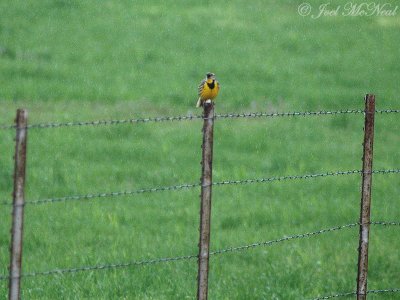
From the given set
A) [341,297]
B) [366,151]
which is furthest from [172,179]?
[366,151]

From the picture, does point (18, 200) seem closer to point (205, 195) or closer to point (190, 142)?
point (205, 195)

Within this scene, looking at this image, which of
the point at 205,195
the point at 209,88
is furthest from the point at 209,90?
the point at 205,195

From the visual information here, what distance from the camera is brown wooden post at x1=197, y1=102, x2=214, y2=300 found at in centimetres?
671

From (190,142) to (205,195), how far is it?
867cm

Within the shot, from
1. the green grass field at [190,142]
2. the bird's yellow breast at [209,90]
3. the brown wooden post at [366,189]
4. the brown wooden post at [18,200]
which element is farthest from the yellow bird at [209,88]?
the brown wooden post at [18,200]

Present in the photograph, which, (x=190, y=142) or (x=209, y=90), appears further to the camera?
(x=190, y=142)

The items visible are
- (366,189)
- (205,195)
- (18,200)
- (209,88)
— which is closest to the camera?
(18,200)

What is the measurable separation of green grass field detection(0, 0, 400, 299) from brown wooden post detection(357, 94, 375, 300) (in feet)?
4.01

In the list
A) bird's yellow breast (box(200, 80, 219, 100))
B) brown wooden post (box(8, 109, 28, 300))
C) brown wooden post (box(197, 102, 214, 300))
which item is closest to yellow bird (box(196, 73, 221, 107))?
bird's yellow breast (box(200, 80, 219, 100))

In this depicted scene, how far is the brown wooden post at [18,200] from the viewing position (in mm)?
5941

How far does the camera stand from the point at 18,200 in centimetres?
601

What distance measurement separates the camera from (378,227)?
38.1 ft

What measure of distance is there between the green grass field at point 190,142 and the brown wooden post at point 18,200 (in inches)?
97.1

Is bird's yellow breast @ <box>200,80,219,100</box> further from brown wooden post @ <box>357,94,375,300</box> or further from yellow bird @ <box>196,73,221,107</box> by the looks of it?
brown wooden post @ <box>357,94,375,300</box>
